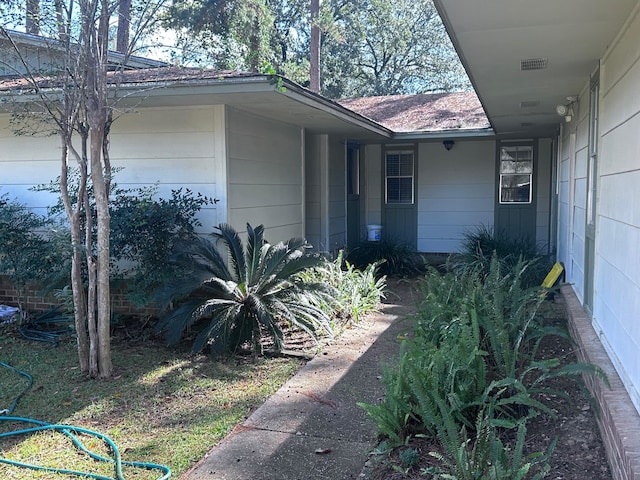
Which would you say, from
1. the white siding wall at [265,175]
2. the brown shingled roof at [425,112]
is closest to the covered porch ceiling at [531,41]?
the white siding wall at [265,175]

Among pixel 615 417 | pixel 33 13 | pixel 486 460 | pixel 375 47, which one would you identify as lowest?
pixel 486 460

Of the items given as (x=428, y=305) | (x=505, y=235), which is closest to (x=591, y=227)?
(x=428, y=305)

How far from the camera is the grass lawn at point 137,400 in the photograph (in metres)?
3.70

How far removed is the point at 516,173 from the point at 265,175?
6.53 m

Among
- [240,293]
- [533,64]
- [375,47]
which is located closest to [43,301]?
[240,293]

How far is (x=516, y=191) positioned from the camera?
12180 millimetres

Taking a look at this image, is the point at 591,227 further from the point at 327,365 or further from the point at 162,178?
the point at 162,178

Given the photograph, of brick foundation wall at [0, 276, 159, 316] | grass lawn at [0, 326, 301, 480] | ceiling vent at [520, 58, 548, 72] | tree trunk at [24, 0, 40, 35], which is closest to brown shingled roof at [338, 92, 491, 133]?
ceiling vent at [520, 58, 548, 72]

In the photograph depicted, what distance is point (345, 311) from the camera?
7156mm

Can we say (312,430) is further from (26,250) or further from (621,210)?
(26,250)

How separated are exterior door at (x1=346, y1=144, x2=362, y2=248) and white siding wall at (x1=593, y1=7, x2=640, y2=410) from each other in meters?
7.30

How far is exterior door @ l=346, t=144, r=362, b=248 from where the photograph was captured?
11875 mm

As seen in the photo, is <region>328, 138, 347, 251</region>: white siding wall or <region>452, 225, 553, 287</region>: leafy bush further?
<region>328, 138, 347, 251</region>: white siding wall

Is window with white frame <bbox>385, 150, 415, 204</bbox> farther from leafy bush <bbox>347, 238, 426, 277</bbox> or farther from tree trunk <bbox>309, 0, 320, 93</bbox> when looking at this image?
tree trunk <bbox>309, 0, 320, 93</bbox>
